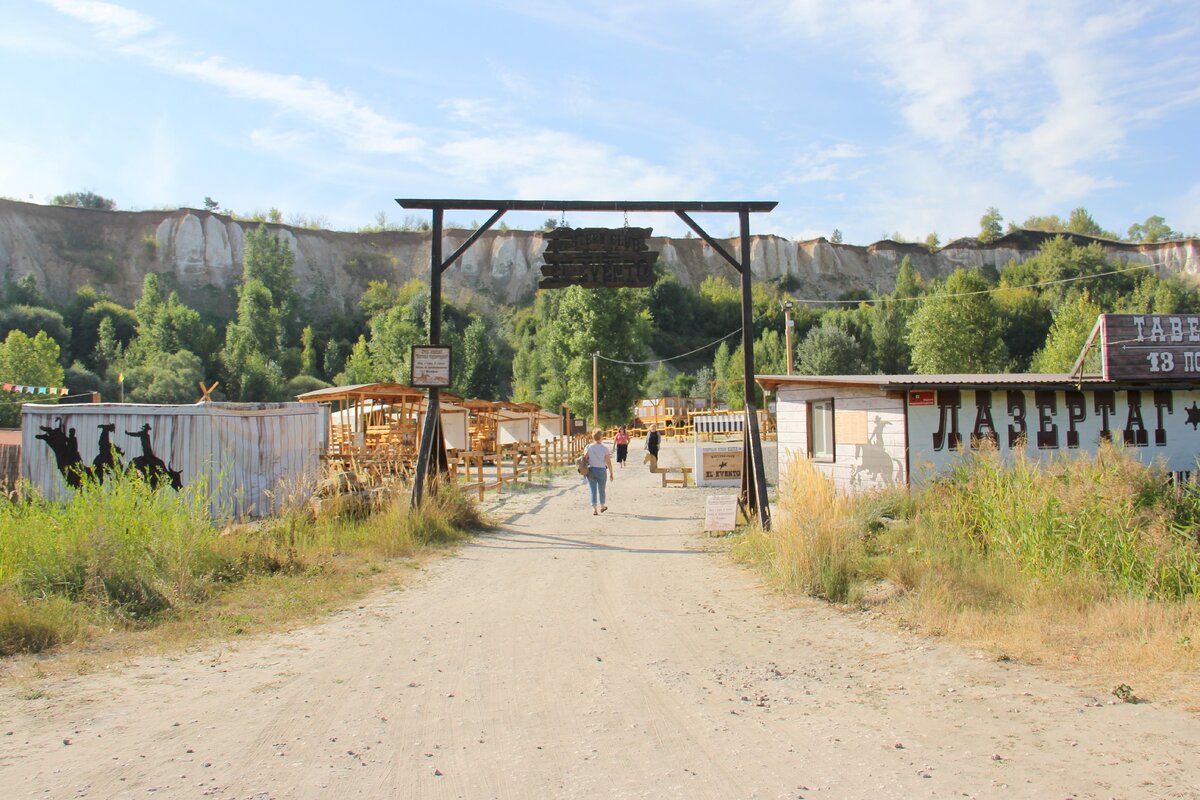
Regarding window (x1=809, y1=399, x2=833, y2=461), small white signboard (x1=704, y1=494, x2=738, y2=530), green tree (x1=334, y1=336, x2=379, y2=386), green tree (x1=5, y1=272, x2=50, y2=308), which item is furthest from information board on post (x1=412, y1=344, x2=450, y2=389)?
green tree (x1=5, y1=272, x2=50, y2=308)

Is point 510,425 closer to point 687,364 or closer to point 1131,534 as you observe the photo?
point 1131,534

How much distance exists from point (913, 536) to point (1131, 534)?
238 cm

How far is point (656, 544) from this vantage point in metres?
12.5

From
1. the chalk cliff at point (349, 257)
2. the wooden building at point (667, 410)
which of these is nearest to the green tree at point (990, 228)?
the chalk cliff at point (349, 257)

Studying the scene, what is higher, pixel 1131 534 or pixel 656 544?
pixel 1131 534

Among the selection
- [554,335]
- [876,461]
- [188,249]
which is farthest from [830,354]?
[188,249]

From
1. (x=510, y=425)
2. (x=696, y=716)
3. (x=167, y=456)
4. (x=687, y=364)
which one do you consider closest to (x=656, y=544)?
(x=696, y=716)

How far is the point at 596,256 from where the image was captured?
44.0ft

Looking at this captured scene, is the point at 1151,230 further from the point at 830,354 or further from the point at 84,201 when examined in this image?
the point at 84,201

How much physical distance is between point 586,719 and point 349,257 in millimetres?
107819

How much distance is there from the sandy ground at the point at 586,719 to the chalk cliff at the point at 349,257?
89.0m

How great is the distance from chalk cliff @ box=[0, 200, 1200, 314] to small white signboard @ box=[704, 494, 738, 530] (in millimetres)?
82569

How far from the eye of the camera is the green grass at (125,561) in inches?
273

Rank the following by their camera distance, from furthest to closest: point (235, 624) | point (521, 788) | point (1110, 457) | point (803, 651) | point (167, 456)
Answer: point (167, 456) → point (1110, 457) → point (235, 624) → point (803, 651) → point (521, 788)
